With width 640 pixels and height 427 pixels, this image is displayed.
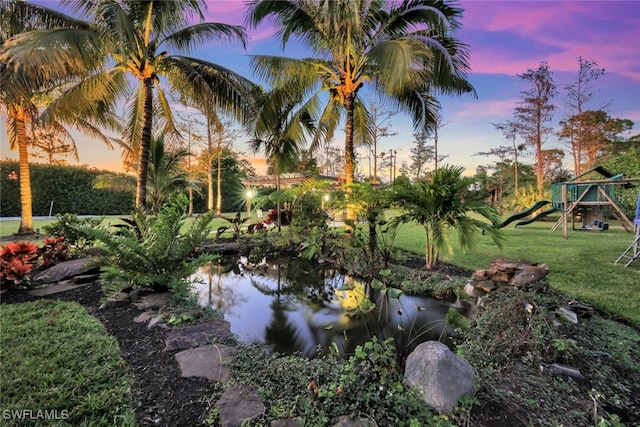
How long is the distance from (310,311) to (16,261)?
3.61m

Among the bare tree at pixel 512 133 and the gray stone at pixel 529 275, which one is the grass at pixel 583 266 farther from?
the bare tree at pixel 512 133

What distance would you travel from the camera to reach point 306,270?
5.12 metres

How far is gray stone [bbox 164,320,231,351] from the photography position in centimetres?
210

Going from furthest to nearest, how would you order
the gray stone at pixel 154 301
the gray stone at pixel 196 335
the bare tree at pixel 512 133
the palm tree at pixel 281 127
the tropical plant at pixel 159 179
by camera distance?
the bare tree at pixel 512 133, the tropical plant at pixel 159 179, the palm tree at pixel 281 127, the gray stone at pixel 154 301, the gray stone at pixel 196 335

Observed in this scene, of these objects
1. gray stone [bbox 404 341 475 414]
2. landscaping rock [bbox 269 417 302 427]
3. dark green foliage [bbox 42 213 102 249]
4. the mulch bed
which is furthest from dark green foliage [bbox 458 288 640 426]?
dark green foliage [bbox 42 213 102 249]

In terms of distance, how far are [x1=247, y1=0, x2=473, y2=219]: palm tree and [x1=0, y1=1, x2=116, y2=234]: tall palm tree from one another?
382 cm

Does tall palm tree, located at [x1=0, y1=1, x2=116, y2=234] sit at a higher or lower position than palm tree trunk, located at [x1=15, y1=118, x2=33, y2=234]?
higher

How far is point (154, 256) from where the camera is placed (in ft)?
10.3

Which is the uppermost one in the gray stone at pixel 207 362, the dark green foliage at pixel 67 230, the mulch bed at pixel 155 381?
the dark green foliage at pixel 67 230

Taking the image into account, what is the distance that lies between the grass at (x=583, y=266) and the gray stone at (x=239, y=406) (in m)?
3.13

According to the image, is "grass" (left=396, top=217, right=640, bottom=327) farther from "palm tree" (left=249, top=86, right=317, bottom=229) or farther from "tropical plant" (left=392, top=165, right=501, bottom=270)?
"palm tree" (left=249, top=86, right=317, bottom=229)

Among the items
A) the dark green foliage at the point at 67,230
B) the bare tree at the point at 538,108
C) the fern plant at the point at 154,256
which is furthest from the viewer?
the bare tree at the point at 538,108

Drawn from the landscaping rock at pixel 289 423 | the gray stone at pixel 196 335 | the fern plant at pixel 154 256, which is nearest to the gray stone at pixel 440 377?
the landscaping rock at pixel 289 423

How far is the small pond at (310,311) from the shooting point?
2436mm
